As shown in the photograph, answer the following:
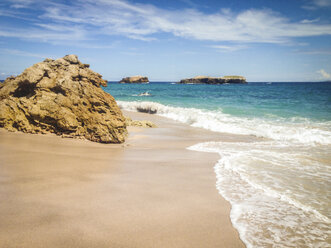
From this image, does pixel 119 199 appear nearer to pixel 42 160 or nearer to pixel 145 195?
pixel 145 195

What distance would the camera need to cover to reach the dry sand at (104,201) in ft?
6.48

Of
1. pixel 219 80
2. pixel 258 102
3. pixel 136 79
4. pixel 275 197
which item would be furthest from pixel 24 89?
pixel 219 80

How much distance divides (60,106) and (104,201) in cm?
366

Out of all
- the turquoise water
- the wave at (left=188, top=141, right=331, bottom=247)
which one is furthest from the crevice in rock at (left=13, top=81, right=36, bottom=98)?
the turquoise water

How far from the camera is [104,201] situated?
2.59 metres

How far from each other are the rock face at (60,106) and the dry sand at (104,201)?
3.03 feet

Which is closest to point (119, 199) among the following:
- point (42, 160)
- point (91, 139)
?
point (42, 160)

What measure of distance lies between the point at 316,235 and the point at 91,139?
466cm

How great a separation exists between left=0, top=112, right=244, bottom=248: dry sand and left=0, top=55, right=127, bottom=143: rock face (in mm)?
922

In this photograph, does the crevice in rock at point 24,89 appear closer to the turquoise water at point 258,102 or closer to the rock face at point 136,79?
the turquoise water at point 258,102

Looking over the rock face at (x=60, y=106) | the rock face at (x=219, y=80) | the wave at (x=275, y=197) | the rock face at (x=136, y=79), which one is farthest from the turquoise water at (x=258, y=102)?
the rock face at (x=136, y=79)

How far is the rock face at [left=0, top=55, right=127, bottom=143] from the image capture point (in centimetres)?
540

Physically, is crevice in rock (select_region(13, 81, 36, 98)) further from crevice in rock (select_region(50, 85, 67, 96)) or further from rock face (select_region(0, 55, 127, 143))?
crevice in rock (select_region(50, 85, 67, 96))

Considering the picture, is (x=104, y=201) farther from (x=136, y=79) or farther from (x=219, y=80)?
(x=219, y=80)
